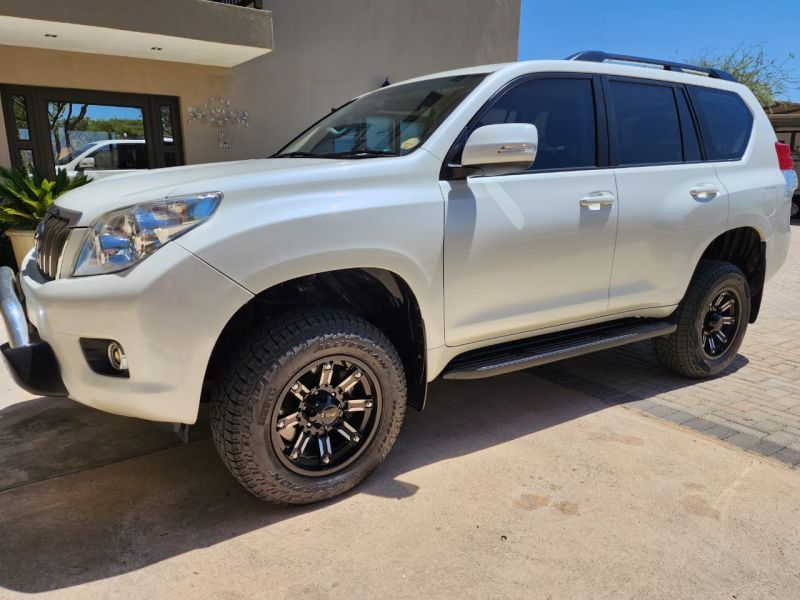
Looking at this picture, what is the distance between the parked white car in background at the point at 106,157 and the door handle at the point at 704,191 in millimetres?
7644

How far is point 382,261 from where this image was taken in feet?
8.46

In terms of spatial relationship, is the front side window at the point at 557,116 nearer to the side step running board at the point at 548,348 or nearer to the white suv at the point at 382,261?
the white suv at the point at 382,261

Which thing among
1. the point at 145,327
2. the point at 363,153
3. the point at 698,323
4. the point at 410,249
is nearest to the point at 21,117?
the point at 363,153

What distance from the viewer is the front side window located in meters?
3.16

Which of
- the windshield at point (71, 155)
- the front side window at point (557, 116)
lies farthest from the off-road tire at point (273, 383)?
the windshield at point (71, 155)

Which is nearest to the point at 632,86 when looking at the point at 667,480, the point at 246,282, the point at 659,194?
the point at 659,194

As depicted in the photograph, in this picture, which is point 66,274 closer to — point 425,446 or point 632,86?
point 425,446

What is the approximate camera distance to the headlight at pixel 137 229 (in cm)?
219

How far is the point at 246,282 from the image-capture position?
226 centimetres

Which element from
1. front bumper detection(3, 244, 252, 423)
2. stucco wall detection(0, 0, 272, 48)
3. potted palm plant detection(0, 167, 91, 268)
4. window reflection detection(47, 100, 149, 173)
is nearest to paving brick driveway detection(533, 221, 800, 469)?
front bumper detection(3, 244, 252, 423)

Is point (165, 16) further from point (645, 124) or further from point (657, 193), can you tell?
point (657, 193)

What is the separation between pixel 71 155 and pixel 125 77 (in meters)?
1.39

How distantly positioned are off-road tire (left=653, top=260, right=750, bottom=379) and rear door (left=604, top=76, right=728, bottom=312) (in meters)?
0.21

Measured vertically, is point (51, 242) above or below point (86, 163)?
below
